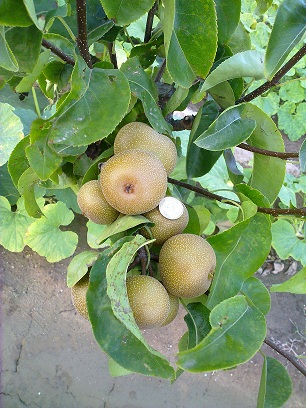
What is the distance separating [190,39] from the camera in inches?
19.0

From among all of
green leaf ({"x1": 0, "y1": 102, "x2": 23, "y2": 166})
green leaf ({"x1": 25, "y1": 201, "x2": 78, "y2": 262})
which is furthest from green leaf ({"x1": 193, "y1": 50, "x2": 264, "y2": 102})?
green leaf ({"x1": 25, "y1": 201, "x2": 78, "y2": 262})

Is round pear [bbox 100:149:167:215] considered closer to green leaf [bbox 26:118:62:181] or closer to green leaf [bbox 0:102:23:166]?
green leaf [bbox 26:118:62:181]

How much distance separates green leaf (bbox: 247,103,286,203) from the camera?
603 millimetres

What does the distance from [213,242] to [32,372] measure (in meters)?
1.27

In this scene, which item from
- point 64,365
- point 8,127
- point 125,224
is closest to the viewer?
point 125,224

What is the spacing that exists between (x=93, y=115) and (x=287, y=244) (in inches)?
65.9

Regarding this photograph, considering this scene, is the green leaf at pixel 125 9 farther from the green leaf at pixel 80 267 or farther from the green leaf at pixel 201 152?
the green leaf at pixel 80 267

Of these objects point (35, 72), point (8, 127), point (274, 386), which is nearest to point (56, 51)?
point (35, 72)

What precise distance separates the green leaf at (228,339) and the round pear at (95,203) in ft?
0.64

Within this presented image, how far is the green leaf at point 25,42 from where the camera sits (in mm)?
443

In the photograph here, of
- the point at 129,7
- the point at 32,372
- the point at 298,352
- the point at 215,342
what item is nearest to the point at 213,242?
the point at 215,342

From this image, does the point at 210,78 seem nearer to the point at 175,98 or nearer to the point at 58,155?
the point at 175,98

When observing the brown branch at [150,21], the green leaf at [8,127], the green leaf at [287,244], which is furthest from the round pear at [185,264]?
the green leaf at [287,244]

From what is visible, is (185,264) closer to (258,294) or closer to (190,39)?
(258,294)
